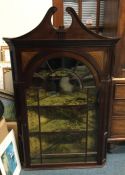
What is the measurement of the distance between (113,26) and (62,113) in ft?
2.46

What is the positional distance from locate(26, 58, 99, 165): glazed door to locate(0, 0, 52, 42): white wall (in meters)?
0.58

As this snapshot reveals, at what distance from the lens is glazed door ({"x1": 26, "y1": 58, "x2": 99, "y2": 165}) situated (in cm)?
174

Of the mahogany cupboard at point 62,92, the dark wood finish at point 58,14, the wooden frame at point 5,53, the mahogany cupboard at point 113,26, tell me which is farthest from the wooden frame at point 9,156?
the dark wood finish at point 58,14

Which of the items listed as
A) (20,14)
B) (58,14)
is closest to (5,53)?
(20,14)

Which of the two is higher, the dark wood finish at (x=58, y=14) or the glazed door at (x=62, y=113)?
the dark wood finish at (x=58, y=14)

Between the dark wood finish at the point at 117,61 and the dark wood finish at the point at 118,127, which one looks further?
the dark wood finish at the point at 118,127

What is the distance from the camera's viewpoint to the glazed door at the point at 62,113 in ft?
5.71

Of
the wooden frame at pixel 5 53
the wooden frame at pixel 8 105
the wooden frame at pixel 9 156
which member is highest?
the wooden frame at pixel 5 53

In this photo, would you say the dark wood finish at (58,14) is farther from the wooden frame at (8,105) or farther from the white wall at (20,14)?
the wooden frame at (8,105)

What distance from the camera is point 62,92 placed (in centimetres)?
180

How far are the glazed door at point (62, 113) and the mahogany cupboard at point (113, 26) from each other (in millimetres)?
176

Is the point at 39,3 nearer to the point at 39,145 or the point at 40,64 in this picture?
the point at 40,64

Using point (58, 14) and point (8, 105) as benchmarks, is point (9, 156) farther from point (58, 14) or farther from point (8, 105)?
point (58, 14)

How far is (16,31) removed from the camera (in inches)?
83.4
